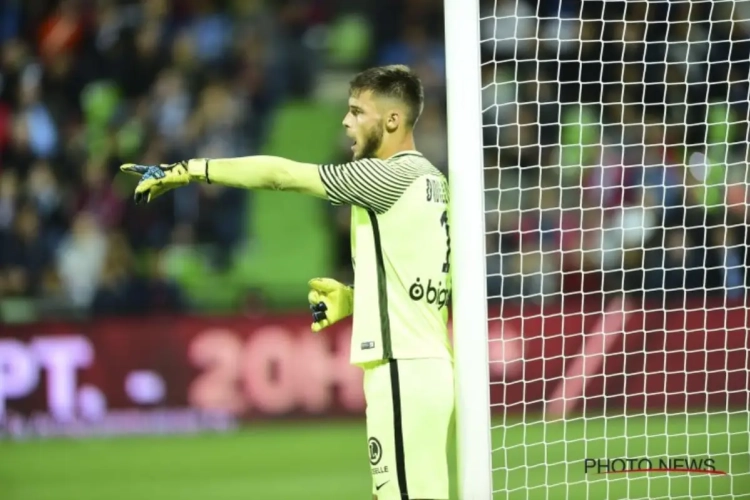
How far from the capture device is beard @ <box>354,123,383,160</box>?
4.75 m

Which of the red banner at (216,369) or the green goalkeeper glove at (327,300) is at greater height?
the green goalkeeper glove at (327,300)

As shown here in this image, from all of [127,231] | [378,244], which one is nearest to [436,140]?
[127,231]

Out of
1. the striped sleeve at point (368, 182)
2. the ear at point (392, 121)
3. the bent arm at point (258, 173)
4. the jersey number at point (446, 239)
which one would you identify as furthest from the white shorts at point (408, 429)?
the ear at point (392, 121)

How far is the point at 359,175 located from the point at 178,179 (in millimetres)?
684

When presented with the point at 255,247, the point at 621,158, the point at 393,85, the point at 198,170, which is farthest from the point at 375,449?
the point at 255,247

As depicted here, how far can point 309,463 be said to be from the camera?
8727mm

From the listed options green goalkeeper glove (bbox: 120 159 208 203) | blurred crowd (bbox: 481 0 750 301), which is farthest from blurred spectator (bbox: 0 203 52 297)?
green goalkeeper glove (bbox: 120 159 208 203)

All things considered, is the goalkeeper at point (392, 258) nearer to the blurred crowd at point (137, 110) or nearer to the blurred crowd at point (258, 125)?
the blurred crowd at point (258, 125)

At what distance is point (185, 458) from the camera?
903cm

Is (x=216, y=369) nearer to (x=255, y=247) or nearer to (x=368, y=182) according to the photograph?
(x=255, y=247)

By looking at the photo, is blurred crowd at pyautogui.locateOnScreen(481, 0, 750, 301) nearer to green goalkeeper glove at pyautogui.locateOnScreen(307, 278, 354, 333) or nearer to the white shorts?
green goalkeeper glove at pyautogui.locateOnScreen(307, 278, 354, 333)

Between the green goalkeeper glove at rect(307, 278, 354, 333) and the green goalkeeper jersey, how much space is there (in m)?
0.27

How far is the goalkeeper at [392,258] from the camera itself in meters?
4.53

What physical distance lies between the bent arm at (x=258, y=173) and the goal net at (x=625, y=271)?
3.17 metres
